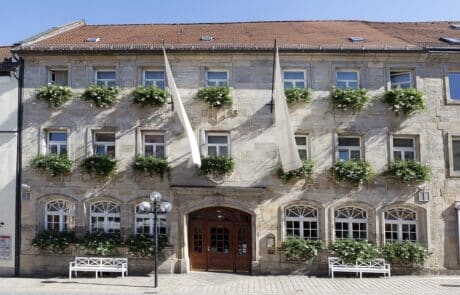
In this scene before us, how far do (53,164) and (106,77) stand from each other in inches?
157

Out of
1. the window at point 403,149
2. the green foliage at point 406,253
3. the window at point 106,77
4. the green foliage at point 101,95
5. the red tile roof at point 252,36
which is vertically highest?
the red tile roof at point 252,36

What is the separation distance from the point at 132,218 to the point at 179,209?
188 cm

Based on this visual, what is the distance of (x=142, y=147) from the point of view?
1581cm

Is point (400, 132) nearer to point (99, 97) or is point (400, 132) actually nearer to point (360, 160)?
point (360, 160)

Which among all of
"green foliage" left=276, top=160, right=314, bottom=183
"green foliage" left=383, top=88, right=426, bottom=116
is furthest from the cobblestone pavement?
"green foliage" left=383, top=88, right=426, bottom=116

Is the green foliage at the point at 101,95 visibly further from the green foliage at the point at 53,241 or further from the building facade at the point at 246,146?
the green foliage at the point at 53,241

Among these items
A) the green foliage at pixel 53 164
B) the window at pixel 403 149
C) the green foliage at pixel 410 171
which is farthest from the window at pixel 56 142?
the window at pixel 403 149

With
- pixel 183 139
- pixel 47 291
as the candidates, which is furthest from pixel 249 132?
pixel 47 291

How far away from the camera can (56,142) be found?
16.1 m

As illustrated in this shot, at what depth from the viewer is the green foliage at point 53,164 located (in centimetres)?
1535

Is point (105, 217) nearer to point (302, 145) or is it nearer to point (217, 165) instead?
point (217, 165)

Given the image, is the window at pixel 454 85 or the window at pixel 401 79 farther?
the window at pixel 401 79

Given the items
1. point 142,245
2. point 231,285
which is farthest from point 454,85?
point 142,245

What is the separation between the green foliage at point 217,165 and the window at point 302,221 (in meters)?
2.79
